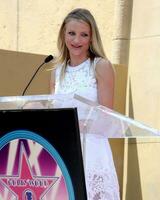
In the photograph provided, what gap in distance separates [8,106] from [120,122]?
1.72ft

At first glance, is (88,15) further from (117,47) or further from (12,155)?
(117,47)

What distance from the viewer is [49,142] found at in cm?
234

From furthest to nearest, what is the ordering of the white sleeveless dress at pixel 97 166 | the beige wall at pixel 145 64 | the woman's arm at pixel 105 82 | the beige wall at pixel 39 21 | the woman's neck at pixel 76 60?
the beige wall at pixel 39 21 → the beige wall at pixel 145 64 → the woman's neck at pixel 76 60 → the woman's arm at pixel 105 82 → the white sleeveless dress at pixel 97 166

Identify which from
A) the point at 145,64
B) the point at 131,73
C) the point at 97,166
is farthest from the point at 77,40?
the point at 131,73

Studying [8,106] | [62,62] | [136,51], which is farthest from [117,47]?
[8,106]

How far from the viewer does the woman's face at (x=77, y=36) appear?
129 inches

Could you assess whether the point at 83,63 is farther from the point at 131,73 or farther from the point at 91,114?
the point at 131,73

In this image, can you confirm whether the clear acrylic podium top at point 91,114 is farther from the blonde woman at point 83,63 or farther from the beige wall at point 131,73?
the beige wall at point 131,73

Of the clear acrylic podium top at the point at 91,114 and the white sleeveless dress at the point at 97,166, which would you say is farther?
the white sleeveless dress at the point at 97,166

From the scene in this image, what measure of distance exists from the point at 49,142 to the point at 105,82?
39.4 inches

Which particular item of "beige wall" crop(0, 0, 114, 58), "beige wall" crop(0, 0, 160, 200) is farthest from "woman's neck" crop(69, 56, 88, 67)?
"beige wall" crop(0, 0, 114, 58)

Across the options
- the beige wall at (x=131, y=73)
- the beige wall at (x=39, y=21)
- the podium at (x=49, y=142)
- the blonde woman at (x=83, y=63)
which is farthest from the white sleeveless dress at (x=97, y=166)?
the beige wall at (x=39, y=21)

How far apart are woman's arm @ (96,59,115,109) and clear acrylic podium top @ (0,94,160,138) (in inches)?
25.5

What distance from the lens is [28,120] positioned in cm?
238
